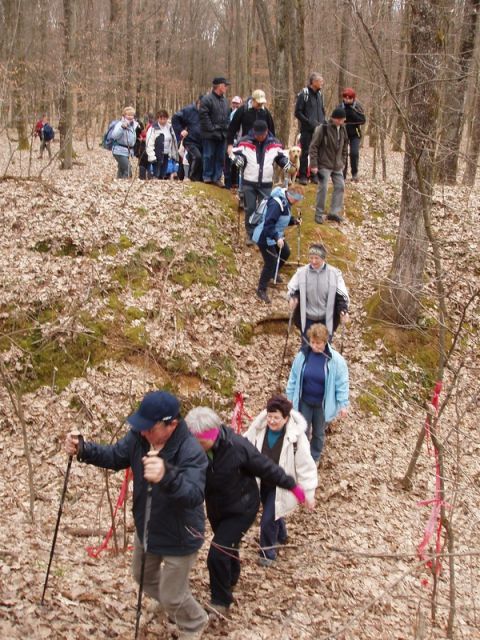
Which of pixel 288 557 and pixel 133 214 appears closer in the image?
pixel 288 557

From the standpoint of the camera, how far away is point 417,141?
820cm

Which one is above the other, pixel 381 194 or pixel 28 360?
pixel 381 194

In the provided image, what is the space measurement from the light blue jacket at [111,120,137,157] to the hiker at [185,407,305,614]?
10274mm

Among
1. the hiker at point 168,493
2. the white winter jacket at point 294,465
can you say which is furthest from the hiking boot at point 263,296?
the hiker at point 168,493

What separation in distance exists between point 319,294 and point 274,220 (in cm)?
203

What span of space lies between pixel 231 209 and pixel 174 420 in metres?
8.33

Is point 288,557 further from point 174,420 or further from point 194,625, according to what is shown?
point 174,420

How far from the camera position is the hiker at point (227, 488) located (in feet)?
14.7

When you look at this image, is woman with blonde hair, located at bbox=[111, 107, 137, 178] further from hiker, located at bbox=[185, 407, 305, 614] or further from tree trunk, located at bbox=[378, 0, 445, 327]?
hiker, located at bbox=[185, 407, 305, 614]

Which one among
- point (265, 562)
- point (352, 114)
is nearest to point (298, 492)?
point (265, 562)

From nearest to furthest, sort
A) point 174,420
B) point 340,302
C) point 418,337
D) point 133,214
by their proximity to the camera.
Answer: point 174,420 → point 340,302 → point 418,337 → point 133,214

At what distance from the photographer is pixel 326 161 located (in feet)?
37.4

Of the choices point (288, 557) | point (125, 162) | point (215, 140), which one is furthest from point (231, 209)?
point (288, 557)

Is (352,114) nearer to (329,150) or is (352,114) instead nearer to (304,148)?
(304,148)
